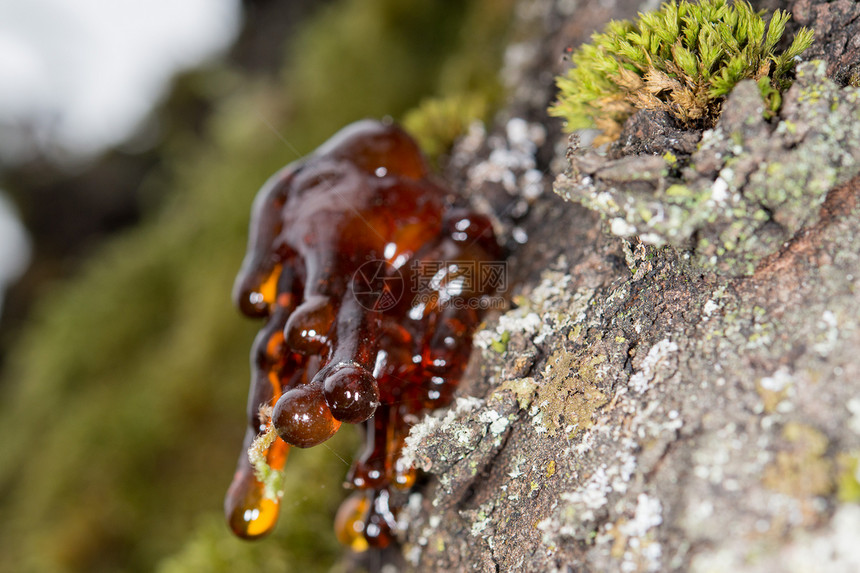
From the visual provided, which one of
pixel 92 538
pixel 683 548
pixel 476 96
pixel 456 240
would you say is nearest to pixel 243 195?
pixel 476 96

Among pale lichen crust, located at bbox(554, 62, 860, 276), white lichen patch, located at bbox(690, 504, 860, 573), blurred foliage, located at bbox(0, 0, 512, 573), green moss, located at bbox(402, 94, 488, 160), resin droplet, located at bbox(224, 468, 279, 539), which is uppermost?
pale lichen crust, located at bbox(554, 62, 860, 276)

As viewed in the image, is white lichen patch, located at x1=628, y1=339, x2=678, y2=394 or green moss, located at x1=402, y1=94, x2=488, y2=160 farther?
green moss, located at x1=402, y1=94, x2=488, y2=160

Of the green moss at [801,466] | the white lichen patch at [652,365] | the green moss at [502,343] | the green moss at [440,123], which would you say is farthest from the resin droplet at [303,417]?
the green moss at [440,123]

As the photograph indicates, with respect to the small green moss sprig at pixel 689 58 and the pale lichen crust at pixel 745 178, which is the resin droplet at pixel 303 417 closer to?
the pale lichen crust at pixel 745 178

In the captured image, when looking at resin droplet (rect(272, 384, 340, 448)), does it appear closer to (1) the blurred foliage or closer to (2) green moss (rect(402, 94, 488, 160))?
(1) the blurred foliage

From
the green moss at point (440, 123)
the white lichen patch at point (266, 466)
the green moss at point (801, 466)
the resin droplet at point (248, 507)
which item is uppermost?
the green moss at point (801, 466)

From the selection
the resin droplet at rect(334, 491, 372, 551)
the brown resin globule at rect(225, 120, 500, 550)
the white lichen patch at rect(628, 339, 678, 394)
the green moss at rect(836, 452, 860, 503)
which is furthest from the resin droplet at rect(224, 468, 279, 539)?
the green moss at rect(836, 452, 860, 503)

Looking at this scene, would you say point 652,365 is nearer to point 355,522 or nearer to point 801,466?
point 801,466
